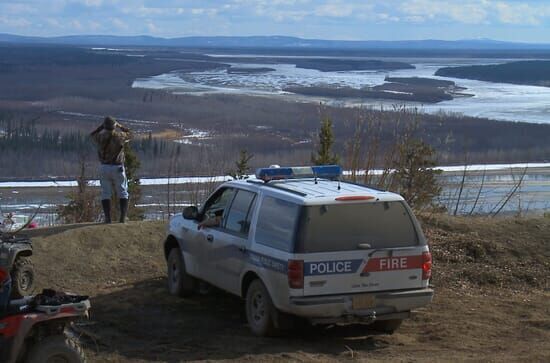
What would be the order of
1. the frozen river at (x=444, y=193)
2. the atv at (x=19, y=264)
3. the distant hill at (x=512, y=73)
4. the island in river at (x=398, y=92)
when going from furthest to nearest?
1. the distant hill at (x=512, y=73)
2. the island in river at (x=398, y=92)
3. the frozen river at (x=444, y=193)
4. the atv at (x=19, y=264)

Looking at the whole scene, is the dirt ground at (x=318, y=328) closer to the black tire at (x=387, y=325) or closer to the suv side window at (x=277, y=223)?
the black tire at (x=387, y=325)

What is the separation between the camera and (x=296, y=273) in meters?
9.16

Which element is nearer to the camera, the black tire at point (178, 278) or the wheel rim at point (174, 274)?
the black tire at point (178, 278)

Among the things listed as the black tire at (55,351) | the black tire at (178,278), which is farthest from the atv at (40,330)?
the black tire at (178,278)

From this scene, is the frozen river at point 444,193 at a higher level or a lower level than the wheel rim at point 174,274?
lower

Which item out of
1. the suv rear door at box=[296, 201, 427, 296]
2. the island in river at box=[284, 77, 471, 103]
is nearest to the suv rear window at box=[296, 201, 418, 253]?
the suv rear door at box=[296, 201, 427, 296]

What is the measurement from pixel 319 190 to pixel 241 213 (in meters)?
1.02

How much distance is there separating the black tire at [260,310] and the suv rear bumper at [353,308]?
0.35 m

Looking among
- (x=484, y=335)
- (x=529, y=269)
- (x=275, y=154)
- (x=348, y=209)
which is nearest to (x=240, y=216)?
(x=348, y=209)

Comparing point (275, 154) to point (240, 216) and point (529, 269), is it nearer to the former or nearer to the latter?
point (529, 269)

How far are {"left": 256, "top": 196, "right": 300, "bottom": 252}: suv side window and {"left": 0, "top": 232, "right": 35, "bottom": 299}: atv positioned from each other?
299cm

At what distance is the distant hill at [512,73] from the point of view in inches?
3565

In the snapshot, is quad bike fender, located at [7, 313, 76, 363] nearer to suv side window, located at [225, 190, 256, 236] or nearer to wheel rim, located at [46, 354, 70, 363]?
wheel rim, located at [46, 354, 70, 363]

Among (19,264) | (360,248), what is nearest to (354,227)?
(360,248)
